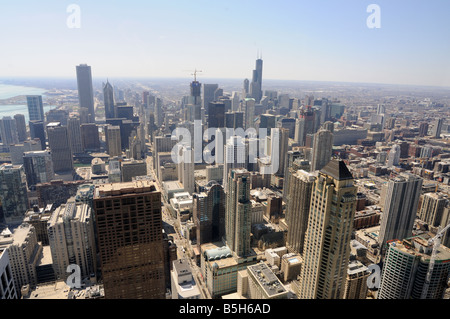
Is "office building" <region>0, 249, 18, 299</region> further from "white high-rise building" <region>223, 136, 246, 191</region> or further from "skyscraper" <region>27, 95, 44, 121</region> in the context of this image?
"skyscraper" <region>27, 95, 44, 121</region>

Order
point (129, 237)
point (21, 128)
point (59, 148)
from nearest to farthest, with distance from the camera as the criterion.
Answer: point (129, 237), point (59, 148), point (21, 128)

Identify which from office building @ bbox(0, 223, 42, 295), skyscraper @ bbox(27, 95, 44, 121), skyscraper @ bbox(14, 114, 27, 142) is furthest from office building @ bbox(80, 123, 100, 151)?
office building @ bbox(0, 223, 42, 295)

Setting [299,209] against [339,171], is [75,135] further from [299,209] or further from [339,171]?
[339,171]

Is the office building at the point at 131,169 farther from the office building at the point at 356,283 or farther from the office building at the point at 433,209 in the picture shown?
the office building at the point at 433,209

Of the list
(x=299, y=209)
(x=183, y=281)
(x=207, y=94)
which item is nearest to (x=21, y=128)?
(x=207, y=94)

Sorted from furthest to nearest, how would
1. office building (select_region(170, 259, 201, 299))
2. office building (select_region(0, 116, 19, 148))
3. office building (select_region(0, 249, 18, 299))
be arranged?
office building (select_region(0, 116, 19, 148)) → office building (select_region(170, 259, 201, 299)) → office building (select_region(0, 249, 18, 299))

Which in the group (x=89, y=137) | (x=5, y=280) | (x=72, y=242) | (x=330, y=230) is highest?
(x=5, y=280)

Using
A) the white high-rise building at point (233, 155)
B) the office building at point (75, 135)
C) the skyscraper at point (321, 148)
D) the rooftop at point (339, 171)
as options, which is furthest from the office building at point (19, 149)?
the rooftop at point (339, 171)
